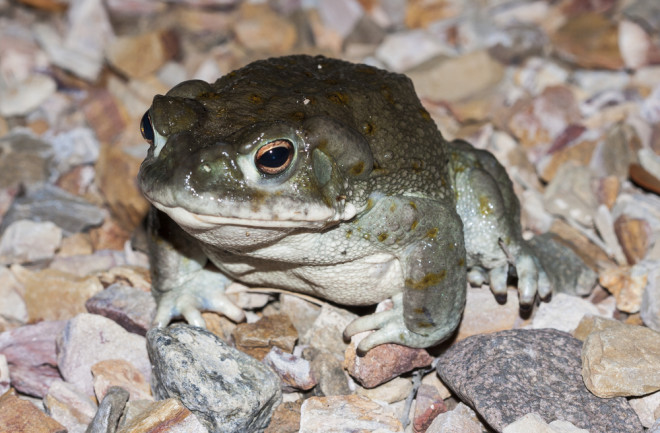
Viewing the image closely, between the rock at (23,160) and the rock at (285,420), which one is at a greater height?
Result: the rock at (23,160)

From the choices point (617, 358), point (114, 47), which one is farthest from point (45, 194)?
point (617, 358)

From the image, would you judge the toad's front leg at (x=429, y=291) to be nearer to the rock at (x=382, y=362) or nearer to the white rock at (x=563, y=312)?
the rock at (x=382, y=362)

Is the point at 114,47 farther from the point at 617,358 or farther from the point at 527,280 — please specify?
the point at 617,358

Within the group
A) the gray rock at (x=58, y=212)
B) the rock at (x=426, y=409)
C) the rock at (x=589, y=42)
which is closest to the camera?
the rock at (x=426, y=409)

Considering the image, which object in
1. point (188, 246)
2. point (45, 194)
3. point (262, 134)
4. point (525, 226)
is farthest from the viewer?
point (45, 194)

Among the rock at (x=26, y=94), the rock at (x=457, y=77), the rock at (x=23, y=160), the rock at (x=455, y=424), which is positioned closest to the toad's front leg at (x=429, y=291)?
the rock at (x=455, y=424)

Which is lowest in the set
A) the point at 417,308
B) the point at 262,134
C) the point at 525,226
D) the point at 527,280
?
the point at 525,226
